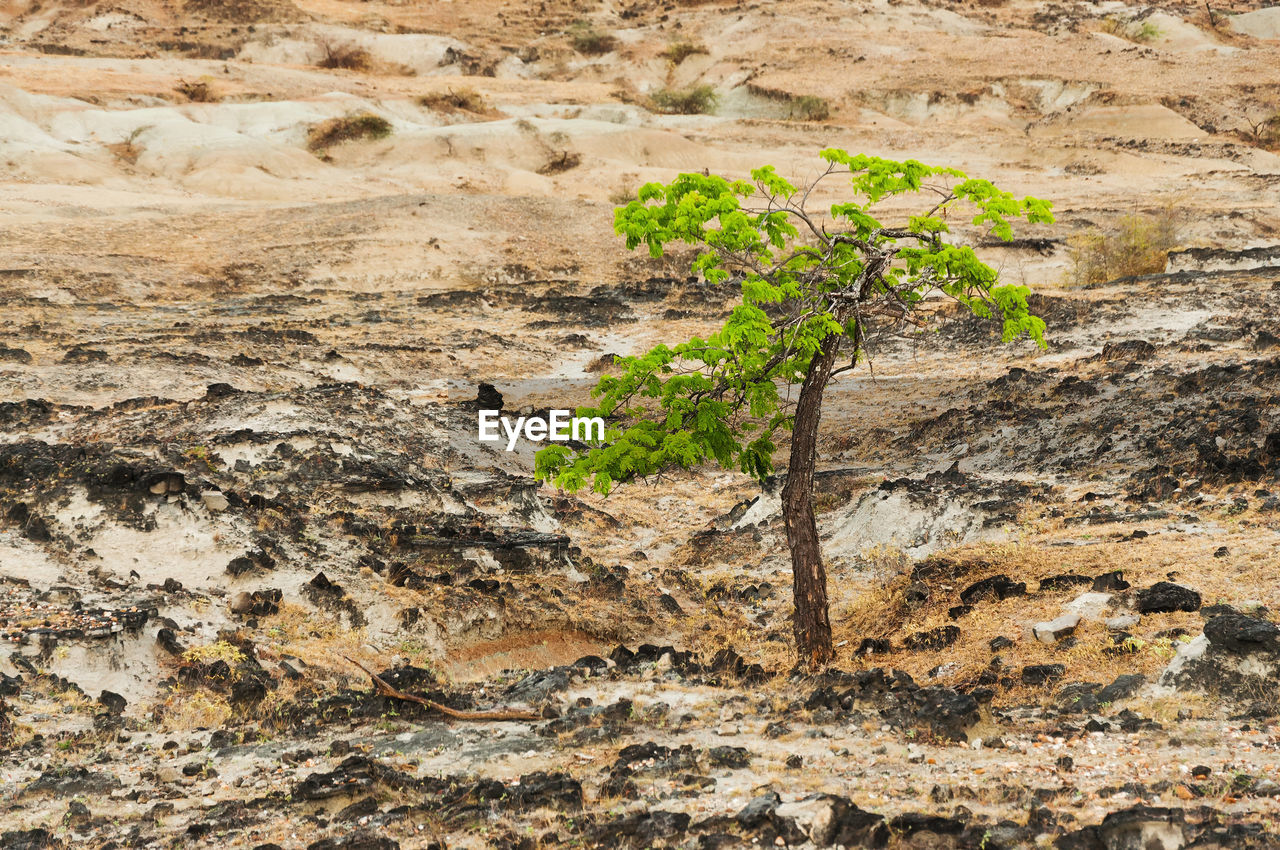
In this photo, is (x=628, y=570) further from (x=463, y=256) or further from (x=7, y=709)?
(x=463, y=256)

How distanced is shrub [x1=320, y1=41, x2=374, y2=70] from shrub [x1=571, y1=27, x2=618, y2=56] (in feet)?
48.7

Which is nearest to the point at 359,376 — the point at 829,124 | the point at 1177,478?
Answer: the point at 1177,478

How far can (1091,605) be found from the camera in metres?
9.03

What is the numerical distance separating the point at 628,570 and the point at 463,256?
23.6 meters

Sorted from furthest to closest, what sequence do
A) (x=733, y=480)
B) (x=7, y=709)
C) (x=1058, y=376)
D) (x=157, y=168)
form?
(x=157, y=168) → (x=1058, y=376) → (x=733, y=480) → (x=7, y=709)

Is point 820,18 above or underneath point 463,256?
above

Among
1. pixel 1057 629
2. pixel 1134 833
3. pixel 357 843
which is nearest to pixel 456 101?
pixel 1057 629

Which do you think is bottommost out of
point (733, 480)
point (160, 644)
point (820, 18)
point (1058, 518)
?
point (733, 480)

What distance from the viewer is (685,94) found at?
66062mm

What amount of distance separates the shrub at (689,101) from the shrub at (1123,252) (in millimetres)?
35199

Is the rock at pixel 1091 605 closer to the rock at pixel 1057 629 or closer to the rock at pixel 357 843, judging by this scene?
the rock at pixel 1057 629

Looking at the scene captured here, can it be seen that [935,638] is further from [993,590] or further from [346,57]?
[346,57]

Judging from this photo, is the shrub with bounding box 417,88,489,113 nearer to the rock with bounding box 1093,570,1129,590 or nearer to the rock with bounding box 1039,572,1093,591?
the rock with bounding box 1039,572,1093,591

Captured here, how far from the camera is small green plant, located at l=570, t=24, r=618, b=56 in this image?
74.0m
